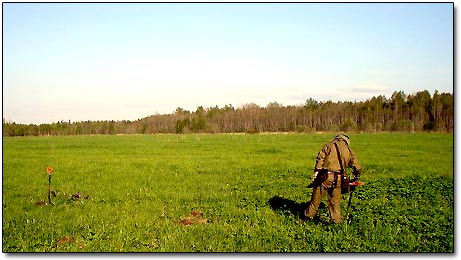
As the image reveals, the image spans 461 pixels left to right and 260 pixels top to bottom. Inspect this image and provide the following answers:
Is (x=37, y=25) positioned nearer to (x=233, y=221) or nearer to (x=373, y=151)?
(x=233, y=221)

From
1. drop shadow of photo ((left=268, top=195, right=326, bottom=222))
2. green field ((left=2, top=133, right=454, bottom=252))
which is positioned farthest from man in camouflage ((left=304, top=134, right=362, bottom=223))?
drop shadow of photo ((left=268, top=195, right=326, bottom=222))

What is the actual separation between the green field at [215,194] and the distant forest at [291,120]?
0.45 feet

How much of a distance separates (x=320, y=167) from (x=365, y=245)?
0.97 metres

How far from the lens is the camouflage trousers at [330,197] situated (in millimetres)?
5211

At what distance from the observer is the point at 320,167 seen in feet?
17.1

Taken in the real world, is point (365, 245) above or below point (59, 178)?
below

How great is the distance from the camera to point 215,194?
6254 millimetres

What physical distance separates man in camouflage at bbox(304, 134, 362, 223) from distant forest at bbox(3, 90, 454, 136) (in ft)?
3.77

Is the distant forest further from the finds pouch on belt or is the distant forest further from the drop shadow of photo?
the finds pouch on belt

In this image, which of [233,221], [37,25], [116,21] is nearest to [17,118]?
[37,25]

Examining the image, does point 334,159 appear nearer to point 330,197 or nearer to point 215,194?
point 330,197

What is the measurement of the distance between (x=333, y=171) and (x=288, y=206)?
97 centimetres

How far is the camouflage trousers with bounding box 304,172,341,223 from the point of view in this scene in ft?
17.1

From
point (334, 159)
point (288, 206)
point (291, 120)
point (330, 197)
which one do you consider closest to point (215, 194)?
point (288, 206)
